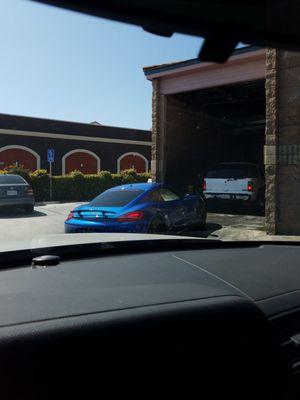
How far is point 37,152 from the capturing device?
1294 inches

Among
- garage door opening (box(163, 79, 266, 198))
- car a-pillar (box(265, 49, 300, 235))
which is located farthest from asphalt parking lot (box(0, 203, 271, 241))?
garage door opening (box(163, 79, 266, 198))

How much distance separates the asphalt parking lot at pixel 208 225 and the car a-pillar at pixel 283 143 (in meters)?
0.64

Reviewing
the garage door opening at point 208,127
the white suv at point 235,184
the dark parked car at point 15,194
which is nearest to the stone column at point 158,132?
the garage door opening at point 208,127

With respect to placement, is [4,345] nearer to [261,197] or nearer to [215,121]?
[261,197]

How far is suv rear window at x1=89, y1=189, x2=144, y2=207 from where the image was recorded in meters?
9.17

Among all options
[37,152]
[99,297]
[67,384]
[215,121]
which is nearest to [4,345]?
[67,384]

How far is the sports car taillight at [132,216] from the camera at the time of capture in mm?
8781

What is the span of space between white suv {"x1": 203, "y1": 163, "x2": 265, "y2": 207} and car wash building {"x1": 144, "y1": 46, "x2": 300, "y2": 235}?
140 cm

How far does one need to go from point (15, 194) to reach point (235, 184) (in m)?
7.35

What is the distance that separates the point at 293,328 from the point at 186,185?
15.6 m

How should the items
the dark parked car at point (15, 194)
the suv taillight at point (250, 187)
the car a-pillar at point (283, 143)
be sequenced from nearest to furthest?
the car a-pillar at point (283, 143)
the suv taillight at point (250, 187)
the dark parked car at point (15, 194)

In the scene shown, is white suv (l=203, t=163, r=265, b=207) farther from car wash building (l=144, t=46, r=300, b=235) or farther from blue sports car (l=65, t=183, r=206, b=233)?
blue sports car (l=65, t=183, r=206, b=233)

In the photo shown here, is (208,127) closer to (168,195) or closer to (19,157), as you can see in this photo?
(168,195)

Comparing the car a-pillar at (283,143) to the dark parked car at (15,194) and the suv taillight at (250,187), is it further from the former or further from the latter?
the dark parked car at (15,194)
